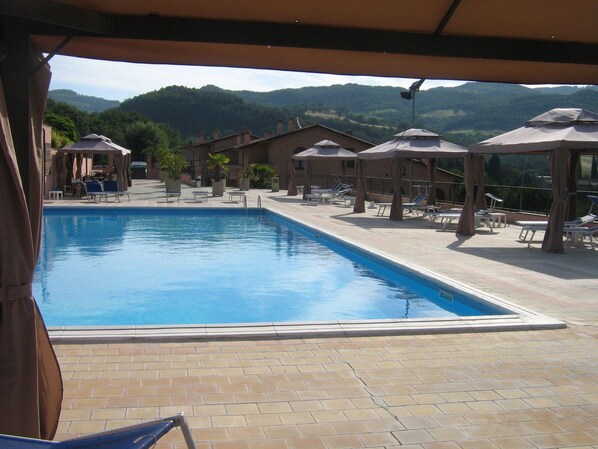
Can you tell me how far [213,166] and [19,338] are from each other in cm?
2719

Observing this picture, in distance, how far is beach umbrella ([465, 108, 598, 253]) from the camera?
33.3ft

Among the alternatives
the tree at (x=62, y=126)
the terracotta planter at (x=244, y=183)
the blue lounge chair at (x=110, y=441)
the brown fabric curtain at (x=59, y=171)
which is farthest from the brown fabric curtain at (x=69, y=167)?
the tree at (x=62, y=126)

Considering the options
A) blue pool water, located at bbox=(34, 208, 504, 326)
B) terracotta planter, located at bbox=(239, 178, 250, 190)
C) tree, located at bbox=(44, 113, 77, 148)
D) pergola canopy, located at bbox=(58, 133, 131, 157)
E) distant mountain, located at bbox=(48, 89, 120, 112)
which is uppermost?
distant mountain, located at bbox=(48, 89, 120, 112)

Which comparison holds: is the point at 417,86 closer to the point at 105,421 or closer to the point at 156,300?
the point at 156,300

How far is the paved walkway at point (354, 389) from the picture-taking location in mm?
3125

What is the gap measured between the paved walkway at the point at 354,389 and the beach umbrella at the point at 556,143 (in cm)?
514

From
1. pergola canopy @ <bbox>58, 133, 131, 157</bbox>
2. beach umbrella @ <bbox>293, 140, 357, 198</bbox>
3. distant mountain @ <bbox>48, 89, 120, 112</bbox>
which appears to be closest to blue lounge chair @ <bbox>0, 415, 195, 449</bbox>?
pergola canopy @ <bbox>58, 133, 131, 157</bbox>

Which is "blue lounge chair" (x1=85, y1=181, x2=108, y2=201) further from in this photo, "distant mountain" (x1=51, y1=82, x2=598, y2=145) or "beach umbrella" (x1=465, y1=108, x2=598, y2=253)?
"distant mountain" (x1=51, y1=82, x2=598, y2=145)

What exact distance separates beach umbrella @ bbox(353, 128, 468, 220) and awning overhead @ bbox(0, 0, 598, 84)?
475 inches

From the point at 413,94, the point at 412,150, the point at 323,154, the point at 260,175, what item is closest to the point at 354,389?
the point at 412,150

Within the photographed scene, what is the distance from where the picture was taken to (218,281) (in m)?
9.47

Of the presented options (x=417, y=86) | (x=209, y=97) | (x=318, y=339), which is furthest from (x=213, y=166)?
(x=209, y=97)

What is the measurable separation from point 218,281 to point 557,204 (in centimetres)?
592

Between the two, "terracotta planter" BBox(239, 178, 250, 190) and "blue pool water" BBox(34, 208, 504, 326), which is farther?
"terracotta planter" BBox(239, 178, 250, 190)
